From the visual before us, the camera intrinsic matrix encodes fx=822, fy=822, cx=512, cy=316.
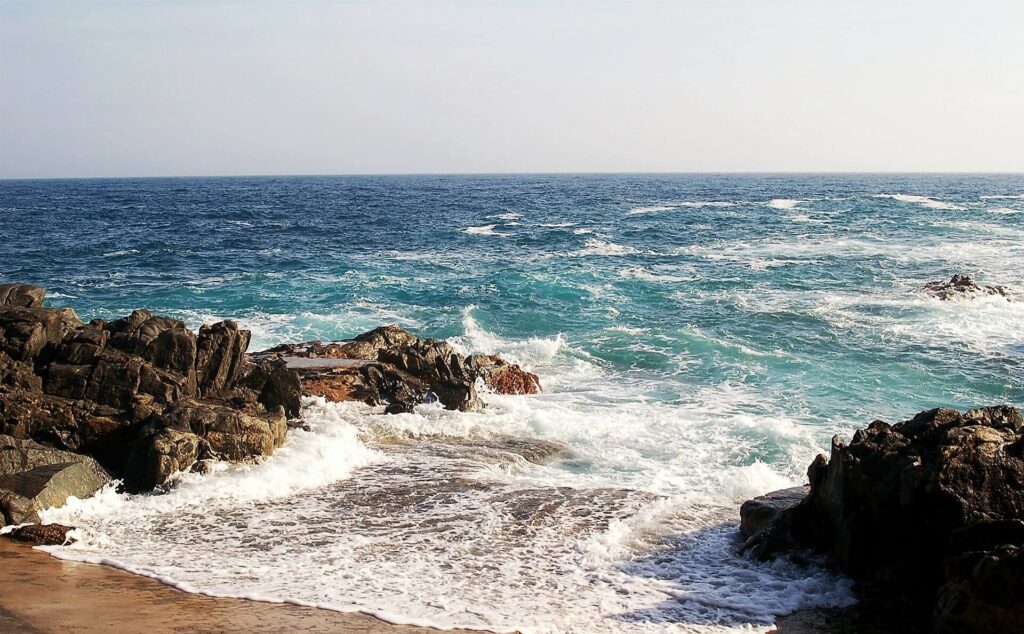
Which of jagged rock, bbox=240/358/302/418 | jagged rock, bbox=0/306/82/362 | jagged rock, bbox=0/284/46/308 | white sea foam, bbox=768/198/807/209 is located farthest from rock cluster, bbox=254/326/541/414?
white sea foam, bbox=768/198/807/209

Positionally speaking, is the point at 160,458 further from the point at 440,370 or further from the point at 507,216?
the point at 507,216

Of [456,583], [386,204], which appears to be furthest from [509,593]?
[386,204]

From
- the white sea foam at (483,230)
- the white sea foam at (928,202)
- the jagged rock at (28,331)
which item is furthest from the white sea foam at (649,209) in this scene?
the jagged rock at (28,331)

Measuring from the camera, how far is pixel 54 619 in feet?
25.2

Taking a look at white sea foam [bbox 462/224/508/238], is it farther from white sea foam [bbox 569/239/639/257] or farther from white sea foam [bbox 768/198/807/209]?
white sea foam [bbox 768/198/807/209]

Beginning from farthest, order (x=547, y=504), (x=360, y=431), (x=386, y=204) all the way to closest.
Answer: (x=386, y=204), (x=360, y=431), (x=547, y=504)

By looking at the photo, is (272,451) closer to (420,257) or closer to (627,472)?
(627,472)

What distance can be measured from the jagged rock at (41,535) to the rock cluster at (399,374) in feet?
22.0

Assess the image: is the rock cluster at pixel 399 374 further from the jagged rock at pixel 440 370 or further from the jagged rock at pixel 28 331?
the jagged rock at pixel 28 331

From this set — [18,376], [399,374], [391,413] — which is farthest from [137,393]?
[399,374]

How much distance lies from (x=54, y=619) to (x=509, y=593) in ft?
14.5

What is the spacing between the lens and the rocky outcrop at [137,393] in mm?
12297

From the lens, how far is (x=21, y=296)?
17000 millimetres

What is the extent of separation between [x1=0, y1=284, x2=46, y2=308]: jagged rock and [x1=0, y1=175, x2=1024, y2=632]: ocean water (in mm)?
6478
